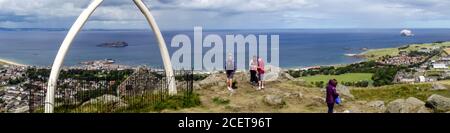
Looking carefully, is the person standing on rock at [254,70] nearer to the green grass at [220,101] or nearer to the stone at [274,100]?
→ the stone at [274,100]

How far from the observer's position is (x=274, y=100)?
16703 millimetres

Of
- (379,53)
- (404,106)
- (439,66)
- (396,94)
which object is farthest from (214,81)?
(379,53)

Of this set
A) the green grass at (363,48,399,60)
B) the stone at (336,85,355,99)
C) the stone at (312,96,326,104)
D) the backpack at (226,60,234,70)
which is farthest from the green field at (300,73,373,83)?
the backpack at (226,60,234,70)

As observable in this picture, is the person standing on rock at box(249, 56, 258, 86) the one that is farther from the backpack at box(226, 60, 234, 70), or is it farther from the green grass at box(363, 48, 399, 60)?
the green grass at box(363, 48, 399, 60)

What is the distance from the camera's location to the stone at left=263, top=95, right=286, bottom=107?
1659cm

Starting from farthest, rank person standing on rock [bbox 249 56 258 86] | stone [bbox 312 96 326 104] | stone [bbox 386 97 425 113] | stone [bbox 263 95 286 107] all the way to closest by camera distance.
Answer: person standing on rock [bbox 249 56 258 86] → stone [bbox 312 96 326 104] → stone [bbox 263 95 286 107] → stone [bbox 386 97 425 113]

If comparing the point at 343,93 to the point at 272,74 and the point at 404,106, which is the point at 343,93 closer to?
the point at 272,74

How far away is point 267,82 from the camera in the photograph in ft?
68.5

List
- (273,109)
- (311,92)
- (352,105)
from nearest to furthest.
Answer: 1. (273,109)
2. (352,105)
3. (311,92)

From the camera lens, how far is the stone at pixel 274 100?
16594 mm
